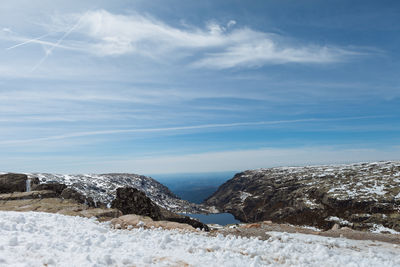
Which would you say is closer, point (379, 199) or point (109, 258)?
point (109, 258)

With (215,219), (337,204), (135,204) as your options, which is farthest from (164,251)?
(215,219)

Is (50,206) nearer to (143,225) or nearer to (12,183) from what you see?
(143,225)

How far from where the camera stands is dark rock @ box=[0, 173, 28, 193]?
3953cm

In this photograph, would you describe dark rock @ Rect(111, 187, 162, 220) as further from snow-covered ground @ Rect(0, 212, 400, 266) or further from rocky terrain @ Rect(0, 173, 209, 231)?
snow-covered ground @ Rect(0, 212, 400, 266)

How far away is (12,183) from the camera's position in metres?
40.3

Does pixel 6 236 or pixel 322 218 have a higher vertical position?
pixel 6 236

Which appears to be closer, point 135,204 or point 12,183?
point 135,204

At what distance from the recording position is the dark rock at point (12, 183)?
3953cm

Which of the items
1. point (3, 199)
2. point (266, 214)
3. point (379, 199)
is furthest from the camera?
point (266, 214)

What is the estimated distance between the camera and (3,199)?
3050 centimetres

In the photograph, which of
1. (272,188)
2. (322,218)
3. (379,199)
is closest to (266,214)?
(272,188)

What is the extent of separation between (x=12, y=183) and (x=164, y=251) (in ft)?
136

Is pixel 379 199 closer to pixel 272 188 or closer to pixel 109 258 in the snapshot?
pixel 272 188

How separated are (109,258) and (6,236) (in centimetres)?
539
